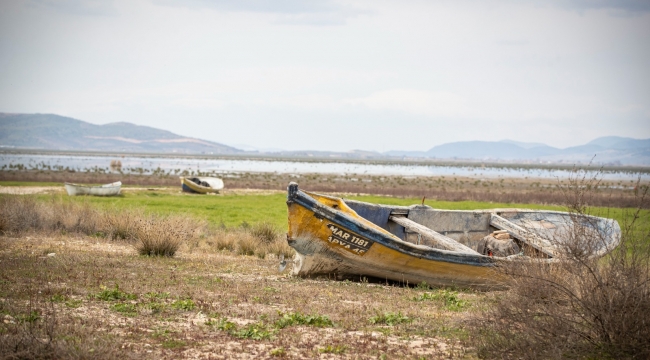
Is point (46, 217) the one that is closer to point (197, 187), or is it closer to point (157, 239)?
point (157, 239)

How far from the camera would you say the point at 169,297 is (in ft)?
30.3

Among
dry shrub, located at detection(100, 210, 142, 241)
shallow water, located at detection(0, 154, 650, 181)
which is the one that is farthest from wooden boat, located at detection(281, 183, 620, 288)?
shallow water, located at detection(0, 154, 650, 181)

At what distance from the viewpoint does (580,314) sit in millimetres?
6578

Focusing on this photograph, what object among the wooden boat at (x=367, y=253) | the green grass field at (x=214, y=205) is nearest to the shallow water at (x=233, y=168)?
the green grass field at (x=214, y=205)

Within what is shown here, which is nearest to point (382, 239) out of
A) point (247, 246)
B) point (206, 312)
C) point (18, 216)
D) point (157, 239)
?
point (206, 312)

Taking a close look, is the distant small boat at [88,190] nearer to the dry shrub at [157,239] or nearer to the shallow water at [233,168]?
the dry shrub at [157,239]

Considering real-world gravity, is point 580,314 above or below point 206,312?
above

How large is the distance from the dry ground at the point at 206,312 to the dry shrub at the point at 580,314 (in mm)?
572

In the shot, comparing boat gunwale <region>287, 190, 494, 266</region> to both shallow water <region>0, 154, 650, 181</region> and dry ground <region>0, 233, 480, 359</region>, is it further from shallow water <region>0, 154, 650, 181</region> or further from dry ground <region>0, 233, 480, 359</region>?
shallow water <region>0, 154, 650, 181</region>

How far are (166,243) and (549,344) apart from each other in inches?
371

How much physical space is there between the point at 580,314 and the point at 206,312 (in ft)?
15.4

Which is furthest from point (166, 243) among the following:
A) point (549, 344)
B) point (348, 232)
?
point (549, 344)

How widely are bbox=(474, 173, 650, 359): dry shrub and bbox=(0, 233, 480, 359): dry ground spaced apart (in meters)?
0.57

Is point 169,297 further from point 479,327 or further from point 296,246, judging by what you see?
point 479,327
